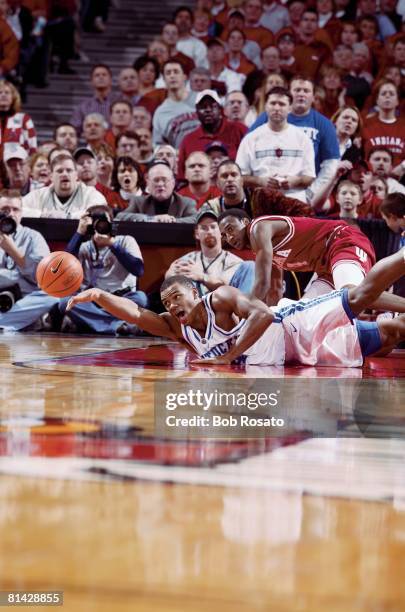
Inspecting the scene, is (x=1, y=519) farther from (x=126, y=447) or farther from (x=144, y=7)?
(x=144, y=7)

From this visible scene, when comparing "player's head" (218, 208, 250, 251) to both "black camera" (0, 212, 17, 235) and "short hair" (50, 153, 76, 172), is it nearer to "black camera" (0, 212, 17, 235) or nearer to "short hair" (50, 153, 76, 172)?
"black camera" (0, 212, 17, 235)

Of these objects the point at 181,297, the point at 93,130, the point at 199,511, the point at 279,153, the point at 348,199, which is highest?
the point at 93,130

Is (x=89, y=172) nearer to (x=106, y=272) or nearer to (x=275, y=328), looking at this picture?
(x=106, y=272)

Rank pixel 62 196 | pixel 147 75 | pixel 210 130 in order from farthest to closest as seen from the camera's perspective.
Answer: pixel 147 75 → pixel 210 130 → pixel 62 196

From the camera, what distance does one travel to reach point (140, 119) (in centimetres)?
766

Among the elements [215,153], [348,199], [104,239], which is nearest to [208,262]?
[104,239]

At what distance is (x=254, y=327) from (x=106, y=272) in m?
2.53

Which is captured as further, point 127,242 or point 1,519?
point 127,242

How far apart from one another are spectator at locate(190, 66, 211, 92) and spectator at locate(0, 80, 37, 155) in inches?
58.3

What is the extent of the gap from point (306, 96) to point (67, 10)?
461 centimetres

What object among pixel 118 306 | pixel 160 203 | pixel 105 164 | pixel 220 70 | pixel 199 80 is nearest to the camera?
pixel 118 306

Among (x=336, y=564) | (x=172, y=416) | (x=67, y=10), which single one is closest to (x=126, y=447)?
(x=172, y=416)

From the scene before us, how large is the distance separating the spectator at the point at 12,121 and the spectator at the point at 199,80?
148 cm

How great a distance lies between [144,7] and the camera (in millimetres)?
10672
